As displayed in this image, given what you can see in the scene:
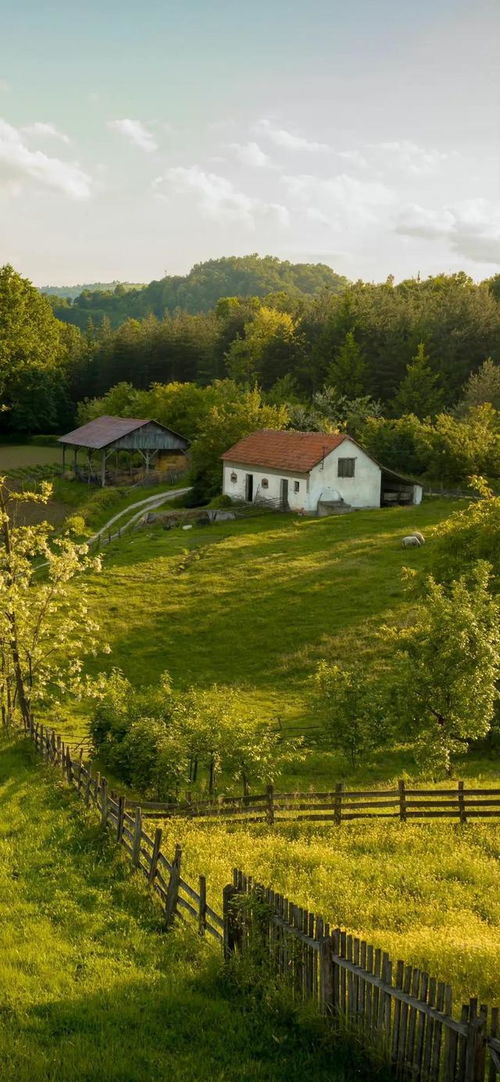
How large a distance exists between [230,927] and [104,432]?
6791 cm

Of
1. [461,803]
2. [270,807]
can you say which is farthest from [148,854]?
[461,803]

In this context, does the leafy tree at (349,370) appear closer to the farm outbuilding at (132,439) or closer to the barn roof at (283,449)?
the farm outbuilding at (132,439)

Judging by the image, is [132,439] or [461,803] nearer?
[461,803]

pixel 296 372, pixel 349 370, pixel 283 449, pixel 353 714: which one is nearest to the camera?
pixel 353 714

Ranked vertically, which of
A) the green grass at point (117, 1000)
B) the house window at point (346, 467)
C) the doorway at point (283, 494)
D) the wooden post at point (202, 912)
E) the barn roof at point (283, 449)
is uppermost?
the barn roof at point (283, 449)

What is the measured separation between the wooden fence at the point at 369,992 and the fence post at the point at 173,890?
1540 mm

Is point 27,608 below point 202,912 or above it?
above

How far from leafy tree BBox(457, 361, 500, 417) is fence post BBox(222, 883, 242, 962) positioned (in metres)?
65.2

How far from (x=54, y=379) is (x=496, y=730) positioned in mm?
92419

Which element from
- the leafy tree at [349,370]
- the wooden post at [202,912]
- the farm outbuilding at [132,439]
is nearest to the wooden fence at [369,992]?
the wooden post at [202,912]

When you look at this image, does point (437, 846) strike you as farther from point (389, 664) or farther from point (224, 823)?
point (389, 664)

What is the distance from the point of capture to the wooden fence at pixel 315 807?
64.5 feet

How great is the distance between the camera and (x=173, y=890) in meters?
13.6

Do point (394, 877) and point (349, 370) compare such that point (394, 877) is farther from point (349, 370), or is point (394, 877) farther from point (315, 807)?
point (349, 370)
